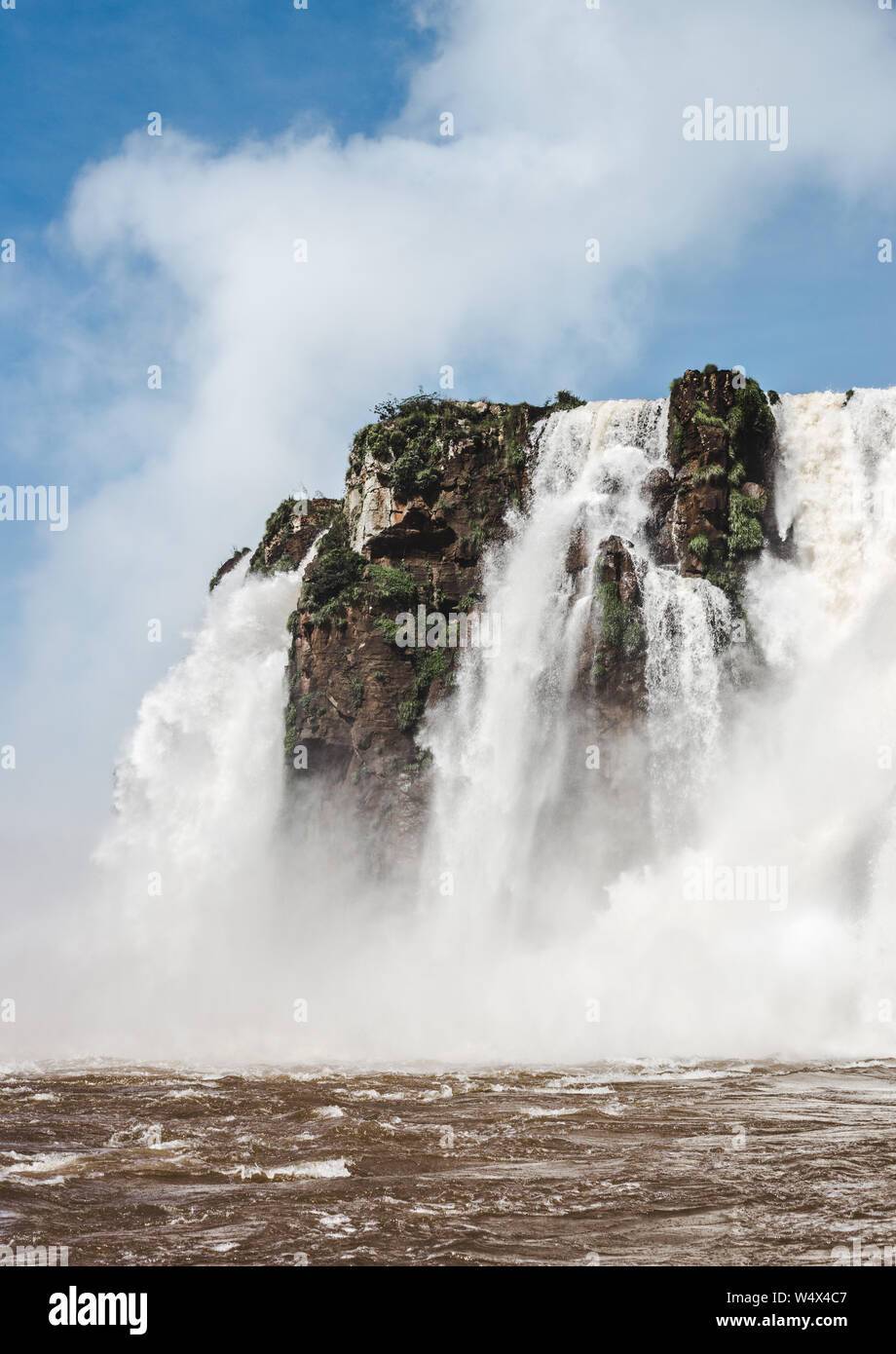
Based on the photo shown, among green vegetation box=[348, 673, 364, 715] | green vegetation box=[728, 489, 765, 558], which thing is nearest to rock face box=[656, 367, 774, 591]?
green vegetation box=[728, 489, 765, 558]

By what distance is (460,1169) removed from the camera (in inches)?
443

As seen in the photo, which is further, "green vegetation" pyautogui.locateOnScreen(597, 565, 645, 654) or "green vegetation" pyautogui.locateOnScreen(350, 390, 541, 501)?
"green vegetation" pyautogui.locateOnScreen(350, 390, 541, 501)

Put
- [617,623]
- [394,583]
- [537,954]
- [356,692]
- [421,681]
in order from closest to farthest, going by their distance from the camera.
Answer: [537,954] < [617,623] < [421,681] < [356,692] < [394,583]

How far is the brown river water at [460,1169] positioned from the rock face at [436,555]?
18.2 meters

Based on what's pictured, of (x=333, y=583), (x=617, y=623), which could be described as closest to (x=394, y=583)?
(x=333, y=583)

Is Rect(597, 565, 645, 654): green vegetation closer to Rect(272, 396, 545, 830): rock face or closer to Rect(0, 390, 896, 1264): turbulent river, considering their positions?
Rect(0, 390, 896, 1264): turbulent river

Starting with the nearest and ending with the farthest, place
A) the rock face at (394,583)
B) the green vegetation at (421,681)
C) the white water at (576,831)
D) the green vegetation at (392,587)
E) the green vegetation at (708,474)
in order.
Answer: the white water at (576,831) → the green vegetation at (708,474) → the green vegetation at (421,681) → the rock face at (394,583) → the green vegetation at (392,587)

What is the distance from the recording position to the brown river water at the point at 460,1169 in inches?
331

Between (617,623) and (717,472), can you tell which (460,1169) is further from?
(717,472)

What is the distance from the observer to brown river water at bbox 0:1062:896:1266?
27.6 feet

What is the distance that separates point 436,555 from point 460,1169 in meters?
31.4

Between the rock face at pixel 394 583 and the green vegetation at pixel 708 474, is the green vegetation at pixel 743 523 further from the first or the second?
the rock face at pixel 394 583

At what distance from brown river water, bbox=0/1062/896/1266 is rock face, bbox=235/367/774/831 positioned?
59.7 feet

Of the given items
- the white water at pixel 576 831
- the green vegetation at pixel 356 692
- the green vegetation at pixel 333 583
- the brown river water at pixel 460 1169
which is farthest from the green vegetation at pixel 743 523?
the brown river water at pixel 460 1169
